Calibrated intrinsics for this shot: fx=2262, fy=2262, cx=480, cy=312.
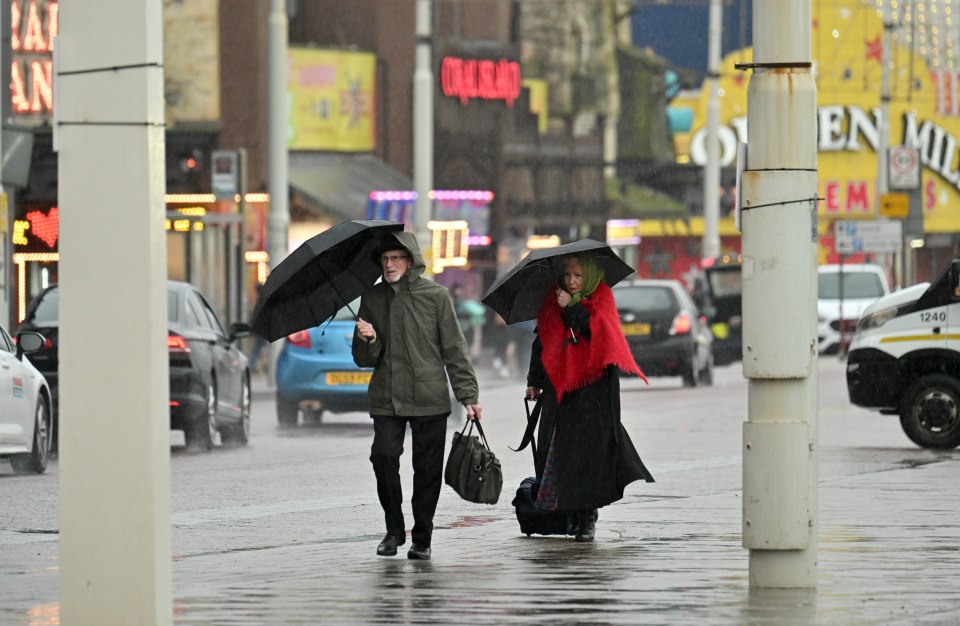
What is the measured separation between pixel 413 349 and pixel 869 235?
36.7 m

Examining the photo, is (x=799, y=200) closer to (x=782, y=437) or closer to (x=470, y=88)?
(x=782, y=437)

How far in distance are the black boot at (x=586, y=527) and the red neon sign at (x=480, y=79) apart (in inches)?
1557

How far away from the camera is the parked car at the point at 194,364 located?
20.0 meters

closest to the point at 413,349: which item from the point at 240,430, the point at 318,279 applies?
the point at 318,279

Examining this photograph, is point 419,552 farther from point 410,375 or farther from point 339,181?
point 339,181

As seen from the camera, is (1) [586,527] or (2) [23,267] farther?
(2) [23,267]

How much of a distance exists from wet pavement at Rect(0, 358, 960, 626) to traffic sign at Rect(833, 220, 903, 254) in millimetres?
31487

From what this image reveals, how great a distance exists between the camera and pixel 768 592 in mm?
9086

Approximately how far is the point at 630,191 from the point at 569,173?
6.77m

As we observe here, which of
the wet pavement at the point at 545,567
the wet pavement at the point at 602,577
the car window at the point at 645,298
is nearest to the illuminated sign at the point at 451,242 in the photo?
the car window at the point at 645,298

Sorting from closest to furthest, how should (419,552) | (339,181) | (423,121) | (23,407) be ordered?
1. (419,552)
2. (23,407)
3. (423,121)
4. (339,181)

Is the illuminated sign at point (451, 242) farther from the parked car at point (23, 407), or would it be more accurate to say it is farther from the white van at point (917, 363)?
the parked car at point (23, 407)

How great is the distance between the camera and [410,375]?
1100 centimetres

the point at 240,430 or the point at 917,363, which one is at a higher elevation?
the point at 917,363
